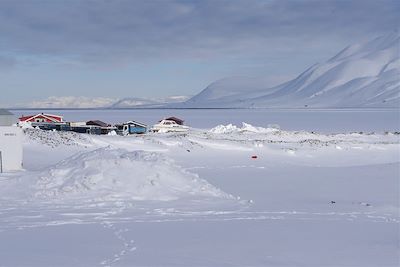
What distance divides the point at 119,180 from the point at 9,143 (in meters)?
9.79

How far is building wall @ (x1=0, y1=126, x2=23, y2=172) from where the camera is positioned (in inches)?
1037

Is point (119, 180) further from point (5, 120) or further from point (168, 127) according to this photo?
point (168, 127)

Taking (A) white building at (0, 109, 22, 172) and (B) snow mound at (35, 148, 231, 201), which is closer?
(B) snow mound at (35, 148, 231, 201)

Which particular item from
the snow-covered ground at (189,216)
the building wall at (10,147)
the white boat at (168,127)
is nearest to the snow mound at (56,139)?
the snow-covered ground at (189,216)

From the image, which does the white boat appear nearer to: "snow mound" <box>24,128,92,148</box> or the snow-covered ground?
"snow mound" <box>24,128,92,148</box>

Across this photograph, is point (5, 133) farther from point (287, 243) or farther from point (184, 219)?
point (287, 243)

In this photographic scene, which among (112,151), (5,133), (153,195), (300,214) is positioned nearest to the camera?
(300,214)

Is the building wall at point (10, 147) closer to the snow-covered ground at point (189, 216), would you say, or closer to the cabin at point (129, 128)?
the snow-covered ground at point (189, 216)

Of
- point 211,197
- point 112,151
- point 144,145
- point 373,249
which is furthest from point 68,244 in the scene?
point 144,145

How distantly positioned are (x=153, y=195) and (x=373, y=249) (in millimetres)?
8797

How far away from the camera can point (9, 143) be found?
87.1ft

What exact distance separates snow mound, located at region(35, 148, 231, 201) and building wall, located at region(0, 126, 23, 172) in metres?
6.81

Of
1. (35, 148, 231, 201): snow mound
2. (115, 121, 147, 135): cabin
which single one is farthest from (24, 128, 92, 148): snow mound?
(35, 148, 231, 201): snow mound

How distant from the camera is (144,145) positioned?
48438 mm
